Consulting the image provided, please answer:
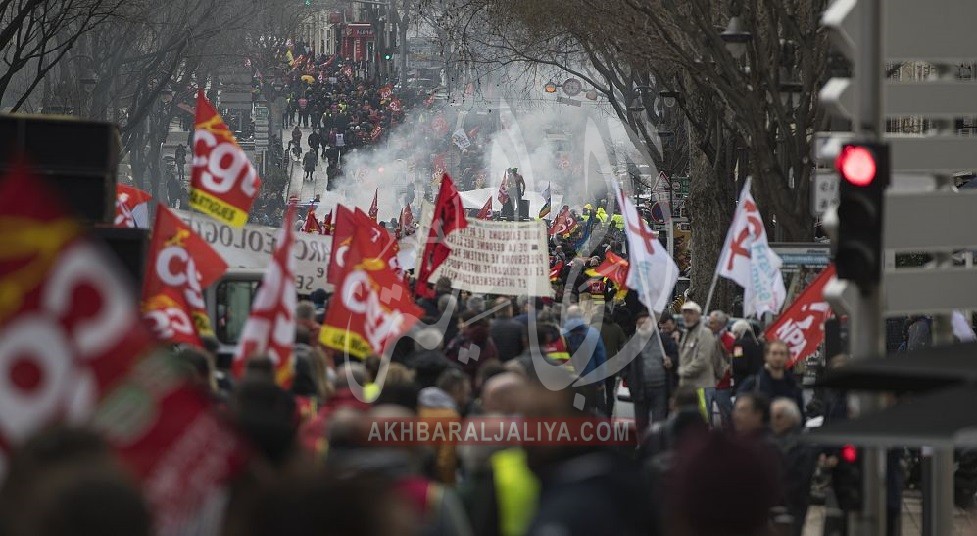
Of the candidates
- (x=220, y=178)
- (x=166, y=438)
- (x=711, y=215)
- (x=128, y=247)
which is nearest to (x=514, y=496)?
(x=166, y=438)

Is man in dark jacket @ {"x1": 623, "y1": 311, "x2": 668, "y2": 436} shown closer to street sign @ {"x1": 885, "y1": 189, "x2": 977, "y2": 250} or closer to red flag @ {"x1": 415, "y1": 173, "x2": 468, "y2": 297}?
red flag @ {"x1": 415, "y1": 173, "x2": 468, "y2": 297}

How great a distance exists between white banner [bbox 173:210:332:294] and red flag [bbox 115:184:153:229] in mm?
1326

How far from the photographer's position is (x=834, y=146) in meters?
10.1

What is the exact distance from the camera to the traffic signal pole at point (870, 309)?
9516 mm

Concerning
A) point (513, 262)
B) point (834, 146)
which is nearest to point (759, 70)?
point (513, 262)

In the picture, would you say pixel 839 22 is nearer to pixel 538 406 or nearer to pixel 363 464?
pixel 538 406

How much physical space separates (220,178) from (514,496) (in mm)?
8835

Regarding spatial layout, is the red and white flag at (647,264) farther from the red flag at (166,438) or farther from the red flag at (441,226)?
the red flag at (166,438)

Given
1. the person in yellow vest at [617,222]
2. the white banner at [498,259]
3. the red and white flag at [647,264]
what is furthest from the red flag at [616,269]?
the person in yellow vest at [617,222]

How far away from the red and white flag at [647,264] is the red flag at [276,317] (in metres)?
11.1

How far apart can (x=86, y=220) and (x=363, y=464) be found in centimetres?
836

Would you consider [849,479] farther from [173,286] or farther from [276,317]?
[173,286]

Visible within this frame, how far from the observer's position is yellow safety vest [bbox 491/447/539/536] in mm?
6180

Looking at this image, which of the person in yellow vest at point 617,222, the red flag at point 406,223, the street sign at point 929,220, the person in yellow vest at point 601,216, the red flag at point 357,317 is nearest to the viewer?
the street sign at point 929,220
